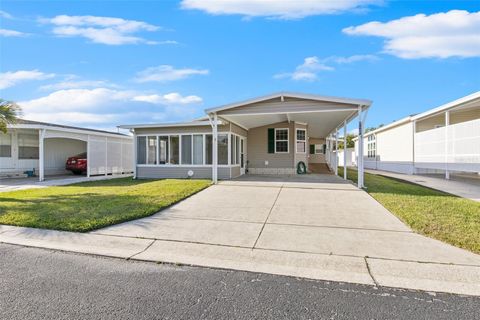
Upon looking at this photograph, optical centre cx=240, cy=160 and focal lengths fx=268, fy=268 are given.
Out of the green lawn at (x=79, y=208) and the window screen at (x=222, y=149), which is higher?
the window screen at (x=222, y=149)

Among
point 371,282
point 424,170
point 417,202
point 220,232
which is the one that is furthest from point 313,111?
point 424,170

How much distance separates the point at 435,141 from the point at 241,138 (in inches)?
404

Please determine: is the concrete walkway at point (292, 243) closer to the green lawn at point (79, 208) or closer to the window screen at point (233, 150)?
the green lawn at point (79, 208)

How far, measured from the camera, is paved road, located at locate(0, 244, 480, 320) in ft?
8.23

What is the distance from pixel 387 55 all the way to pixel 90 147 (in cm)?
1665

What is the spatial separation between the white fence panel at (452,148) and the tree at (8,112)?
1691cm

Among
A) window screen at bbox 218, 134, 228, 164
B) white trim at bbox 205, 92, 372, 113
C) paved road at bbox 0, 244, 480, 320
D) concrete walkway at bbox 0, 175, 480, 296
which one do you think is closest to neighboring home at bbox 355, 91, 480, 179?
white trim at bbox 205, 92, 372, 113

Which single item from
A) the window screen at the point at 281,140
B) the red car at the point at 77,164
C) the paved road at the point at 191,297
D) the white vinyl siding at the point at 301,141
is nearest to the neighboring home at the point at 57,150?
the red car at the point at 77,164

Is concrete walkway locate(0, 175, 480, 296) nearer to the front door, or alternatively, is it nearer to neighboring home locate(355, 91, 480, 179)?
neighboring home locate(355, 91, 480, 179)

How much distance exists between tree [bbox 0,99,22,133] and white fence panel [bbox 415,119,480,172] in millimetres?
16908

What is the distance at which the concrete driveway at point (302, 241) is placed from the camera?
3.47m

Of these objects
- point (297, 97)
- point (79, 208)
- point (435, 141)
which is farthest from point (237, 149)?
point (435, 141)

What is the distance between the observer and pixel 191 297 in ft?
9.22

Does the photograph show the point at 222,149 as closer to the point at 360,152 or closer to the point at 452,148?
the point at 360,152
